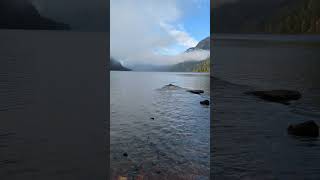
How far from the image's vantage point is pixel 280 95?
469 centimetres

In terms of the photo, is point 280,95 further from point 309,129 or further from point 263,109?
point 309,129

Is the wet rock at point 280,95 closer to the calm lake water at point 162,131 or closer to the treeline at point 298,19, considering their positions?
the treeline at point 298,19

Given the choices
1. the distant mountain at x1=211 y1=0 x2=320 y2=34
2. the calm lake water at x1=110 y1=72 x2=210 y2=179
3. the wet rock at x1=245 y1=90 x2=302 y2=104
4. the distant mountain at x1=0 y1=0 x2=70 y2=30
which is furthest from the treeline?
the distant mountain at x1=0 y1=0 x2=70 y2=30

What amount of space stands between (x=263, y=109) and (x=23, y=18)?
11.9 ft

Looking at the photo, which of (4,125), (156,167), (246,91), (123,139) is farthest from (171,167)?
(4,125)

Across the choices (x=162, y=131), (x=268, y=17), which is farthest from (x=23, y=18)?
(x=268, y=17)

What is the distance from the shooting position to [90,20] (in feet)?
13.5

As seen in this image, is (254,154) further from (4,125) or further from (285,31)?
(4,125)

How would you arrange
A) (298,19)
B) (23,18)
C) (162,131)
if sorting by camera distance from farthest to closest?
(162,131)
(23,18)
(298,19)

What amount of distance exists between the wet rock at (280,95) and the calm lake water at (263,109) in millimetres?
76

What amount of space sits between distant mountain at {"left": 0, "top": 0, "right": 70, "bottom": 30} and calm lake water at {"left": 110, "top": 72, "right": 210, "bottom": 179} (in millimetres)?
2175

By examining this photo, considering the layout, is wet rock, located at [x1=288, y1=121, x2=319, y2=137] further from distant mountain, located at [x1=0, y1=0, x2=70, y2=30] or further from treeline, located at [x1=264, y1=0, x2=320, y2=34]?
distant mountain, located at [x1=0, y1=0, x2=70, y2=30]

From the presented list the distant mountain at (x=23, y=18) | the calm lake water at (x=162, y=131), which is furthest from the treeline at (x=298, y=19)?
the distant mountain at (x=23, y=18)

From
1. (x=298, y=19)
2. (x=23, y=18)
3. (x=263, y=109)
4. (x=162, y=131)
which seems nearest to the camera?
(x=298, y=19)
